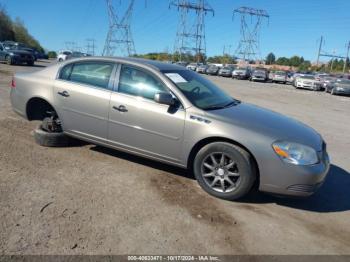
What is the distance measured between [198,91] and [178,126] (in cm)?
83

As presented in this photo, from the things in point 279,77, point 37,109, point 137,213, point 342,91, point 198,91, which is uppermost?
point 198,91

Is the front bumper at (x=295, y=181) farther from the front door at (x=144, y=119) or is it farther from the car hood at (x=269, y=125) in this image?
the front door at (x=144, y=119)

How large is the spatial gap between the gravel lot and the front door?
420 millimetres

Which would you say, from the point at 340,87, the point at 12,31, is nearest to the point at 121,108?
the point at 340,87

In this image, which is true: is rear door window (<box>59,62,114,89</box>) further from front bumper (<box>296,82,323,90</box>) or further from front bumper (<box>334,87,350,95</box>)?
front bumper (<box>296,82,323,90</box>)

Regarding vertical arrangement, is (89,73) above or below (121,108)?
above

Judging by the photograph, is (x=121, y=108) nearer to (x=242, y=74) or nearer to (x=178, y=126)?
(x=178, y=126)

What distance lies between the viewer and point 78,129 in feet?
16.5

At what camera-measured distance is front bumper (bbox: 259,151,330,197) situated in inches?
149

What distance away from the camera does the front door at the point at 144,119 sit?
14.1 feet

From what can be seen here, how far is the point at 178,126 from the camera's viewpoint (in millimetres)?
4250

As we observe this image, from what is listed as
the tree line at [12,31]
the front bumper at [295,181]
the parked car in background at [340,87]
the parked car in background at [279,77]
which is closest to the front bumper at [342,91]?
the parked car in background at [340,87]

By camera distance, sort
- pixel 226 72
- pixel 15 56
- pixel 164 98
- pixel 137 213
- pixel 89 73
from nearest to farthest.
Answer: pixel 137 213 < pixel 164 98 < pixel 89 73 < pixel 15 56 < pixel 226 72

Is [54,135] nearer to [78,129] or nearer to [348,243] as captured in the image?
[78,129]
